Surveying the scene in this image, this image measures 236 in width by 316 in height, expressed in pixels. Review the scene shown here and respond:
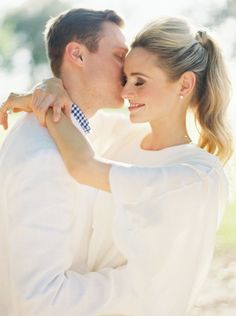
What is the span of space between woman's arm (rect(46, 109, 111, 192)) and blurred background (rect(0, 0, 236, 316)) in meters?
0.51

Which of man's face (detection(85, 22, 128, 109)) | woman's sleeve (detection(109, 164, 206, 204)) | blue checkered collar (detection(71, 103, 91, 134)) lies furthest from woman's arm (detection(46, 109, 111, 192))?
man's face (detection(85, 22, 128, 109))

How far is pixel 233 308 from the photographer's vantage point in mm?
4492

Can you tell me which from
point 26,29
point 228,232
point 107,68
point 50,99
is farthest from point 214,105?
point 26,29

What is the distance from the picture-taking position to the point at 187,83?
2273 mm

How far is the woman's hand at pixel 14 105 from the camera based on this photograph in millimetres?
2125

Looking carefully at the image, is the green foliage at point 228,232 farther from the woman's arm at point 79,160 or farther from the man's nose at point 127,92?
the woman's arm at point 79,160

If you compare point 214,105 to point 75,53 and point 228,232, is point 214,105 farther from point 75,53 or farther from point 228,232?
point 228,232

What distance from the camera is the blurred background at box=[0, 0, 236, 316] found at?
3043 millimetres

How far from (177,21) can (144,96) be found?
0.26 m

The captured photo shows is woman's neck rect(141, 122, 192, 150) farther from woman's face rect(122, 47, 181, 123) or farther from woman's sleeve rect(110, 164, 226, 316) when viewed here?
woman's sleeve rect(110, 164, 226, 316)

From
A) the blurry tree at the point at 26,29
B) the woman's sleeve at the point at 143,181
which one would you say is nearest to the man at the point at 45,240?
the woman's sleeve at the point at 143,181

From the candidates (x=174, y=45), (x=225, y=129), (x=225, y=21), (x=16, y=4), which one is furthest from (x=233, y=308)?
(x=16, y=4)

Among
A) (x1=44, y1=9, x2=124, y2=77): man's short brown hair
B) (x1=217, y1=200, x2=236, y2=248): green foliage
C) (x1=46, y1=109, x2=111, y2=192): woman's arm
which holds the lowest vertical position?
(x1=217, y1=200, x2=236, y2=248): green foliage

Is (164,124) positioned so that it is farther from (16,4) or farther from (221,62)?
(16,4)
